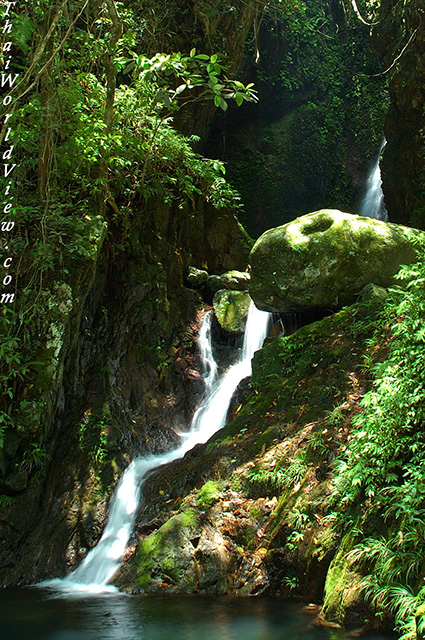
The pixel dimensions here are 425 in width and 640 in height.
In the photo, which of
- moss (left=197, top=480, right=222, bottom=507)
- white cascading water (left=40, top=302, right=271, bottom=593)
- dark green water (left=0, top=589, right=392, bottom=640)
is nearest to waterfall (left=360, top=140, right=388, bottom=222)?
white cascading water (left=40, top=302, right=271, bottom=593)

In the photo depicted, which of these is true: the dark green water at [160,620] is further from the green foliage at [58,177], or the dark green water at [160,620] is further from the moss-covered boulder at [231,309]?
the moss-covered boulder at [231,309]

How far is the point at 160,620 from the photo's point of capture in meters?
4.36

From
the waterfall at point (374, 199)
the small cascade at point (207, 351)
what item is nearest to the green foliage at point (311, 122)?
the waterfall at point (374, 199)

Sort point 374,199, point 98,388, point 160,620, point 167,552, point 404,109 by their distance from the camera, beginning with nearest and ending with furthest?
1. point 160,620
2. point 167,552
3. point 98,388
4. point 404,109
5. point 374,199

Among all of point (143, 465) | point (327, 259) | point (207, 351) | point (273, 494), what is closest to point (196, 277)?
point (207, 351)

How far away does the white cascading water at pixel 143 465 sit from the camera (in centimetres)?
599

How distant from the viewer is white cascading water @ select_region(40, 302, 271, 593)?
236 inches

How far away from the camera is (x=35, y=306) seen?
6.83 meters

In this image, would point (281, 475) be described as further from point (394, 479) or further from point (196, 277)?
point (196, 277)

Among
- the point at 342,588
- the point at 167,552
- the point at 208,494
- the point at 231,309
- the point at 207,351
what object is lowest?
the point at 167,552

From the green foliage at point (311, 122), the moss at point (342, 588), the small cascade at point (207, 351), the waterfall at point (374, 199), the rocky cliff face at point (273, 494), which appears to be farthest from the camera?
the green foliage at point (311, 122)

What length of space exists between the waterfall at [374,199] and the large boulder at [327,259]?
305 inches

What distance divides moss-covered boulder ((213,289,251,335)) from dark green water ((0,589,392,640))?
19.7 feet

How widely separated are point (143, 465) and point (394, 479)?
4477mm
